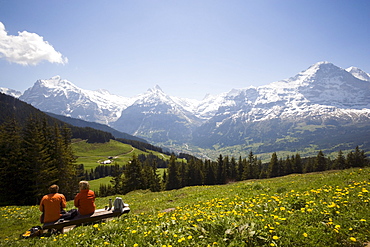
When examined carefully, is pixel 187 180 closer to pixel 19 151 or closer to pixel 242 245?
pixel 19 151

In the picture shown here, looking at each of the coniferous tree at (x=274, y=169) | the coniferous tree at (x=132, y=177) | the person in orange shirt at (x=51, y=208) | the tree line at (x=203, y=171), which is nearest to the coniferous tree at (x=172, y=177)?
the tree line at (x=203, y=171)

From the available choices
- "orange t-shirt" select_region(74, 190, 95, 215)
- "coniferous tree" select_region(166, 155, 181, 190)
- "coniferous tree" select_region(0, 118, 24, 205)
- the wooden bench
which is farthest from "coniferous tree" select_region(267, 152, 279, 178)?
"orange t-shirt" select_region(74, 190, 95, 215)

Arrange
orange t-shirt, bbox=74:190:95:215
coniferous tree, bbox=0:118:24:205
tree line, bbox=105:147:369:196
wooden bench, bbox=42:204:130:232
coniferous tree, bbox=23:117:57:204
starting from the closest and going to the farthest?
wooden bench, bbox=42:204:130:232
orange t-shirt, bbox=74:190:95:215
coniferous tree, bbox=0:118:24:205
coniferous tree, bbox=23:117:57:204
tree line, bbox=105:147:369:196

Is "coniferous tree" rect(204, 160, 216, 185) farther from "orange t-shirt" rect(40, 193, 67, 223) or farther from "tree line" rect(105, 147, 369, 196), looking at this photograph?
"orange t-shirt" rect(40, 193, 67, 223)

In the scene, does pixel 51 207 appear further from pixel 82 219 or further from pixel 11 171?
pixel 11 171

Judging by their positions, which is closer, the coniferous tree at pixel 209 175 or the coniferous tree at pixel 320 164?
the coniferous tree at pixel 209 175

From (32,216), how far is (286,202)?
21.7m

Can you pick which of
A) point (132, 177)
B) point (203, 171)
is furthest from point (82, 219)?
point (203, 171)

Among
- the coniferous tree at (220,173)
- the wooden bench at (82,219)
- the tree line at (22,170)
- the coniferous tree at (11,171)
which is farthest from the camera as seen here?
the coniferous tree at (220,173)

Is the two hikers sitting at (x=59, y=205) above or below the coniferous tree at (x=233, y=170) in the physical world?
above

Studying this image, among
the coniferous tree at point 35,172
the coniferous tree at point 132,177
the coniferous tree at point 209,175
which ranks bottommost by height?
the coniferous tree at point 209,175

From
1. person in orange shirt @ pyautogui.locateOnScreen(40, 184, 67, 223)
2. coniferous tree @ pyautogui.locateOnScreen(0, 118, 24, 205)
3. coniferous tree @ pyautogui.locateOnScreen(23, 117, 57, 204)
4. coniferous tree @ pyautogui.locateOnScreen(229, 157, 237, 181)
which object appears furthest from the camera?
coniferous tree @ pyautogui.locateOnScreen(229, 157, 237, 181)

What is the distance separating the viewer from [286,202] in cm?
904

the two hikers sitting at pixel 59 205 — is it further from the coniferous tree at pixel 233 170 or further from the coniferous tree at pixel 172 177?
the coniferous tree at pixel 233 170
